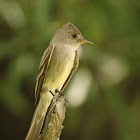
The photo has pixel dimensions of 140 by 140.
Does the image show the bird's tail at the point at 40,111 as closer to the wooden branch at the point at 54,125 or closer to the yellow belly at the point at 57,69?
the yellow belly at the point at 57,69

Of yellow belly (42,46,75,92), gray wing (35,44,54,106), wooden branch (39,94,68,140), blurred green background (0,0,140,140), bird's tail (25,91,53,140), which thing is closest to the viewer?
wooden branch (39,94,68,140)

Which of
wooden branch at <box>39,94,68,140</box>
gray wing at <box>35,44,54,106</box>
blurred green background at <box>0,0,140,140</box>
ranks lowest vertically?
wooden branch at <box>39,94,68,140</box>

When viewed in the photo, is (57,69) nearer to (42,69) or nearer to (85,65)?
(42,69)

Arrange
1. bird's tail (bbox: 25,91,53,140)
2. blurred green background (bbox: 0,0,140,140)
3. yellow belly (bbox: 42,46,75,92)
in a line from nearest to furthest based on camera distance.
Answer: bird's tail (bbox: 25,91,53,140)
yellow belly (bbox: 42,46,75,92)
blurred green background (bbox: 0,0,140,140)

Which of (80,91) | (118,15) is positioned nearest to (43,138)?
(80,91)

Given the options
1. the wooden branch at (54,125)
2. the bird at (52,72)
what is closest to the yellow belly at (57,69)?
the bird at (52,72)

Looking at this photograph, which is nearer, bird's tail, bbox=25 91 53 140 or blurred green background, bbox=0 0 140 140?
bird's tail, bbox=25 91 53 140

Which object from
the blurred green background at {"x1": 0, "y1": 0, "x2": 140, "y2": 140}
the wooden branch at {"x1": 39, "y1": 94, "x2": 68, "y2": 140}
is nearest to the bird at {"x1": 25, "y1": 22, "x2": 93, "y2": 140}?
the wooden branch at {"x1": 39, "y1": 94, "x2": 68, "y2": 140}

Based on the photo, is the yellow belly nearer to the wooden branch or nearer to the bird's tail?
the bird's tail
